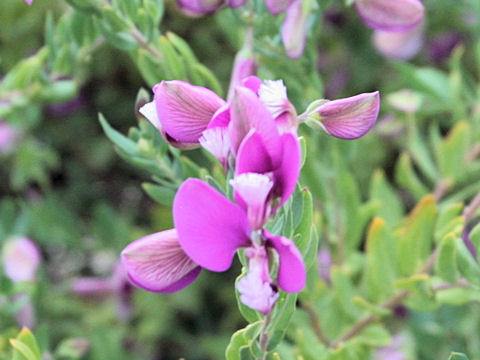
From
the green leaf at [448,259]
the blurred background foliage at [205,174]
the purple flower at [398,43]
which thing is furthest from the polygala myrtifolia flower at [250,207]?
the purple flower at [398,43]

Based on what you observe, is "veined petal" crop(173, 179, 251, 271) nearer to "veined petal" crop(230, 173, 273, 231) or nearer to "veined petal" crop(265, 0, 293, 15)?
"veined petal" crop(230, 173, 273, 231)

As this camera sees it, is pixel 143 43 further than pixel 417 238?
No

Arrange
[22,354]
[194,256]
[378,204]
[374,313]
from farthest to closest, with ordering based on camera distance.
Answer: [378,204] < [374,313] < [22,354] < [194,256]

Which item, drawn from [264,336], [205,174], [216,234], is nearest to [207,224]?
[216,234]

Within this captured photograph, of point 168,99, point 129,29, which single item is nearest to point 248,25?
point 129,29

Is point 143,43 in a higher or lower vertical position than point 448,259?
higher

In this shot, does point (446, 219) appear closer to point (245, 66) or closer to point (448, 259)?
point (448, 259)

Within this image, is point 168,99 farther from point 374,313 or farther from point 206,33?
point 206,33

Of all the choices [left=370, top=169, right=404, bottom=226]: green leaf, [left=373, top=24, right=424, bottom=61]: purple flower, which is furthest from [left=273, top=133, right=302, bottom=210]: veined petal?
[left=373, top=24, right=424, bottom=61]: purple flower
